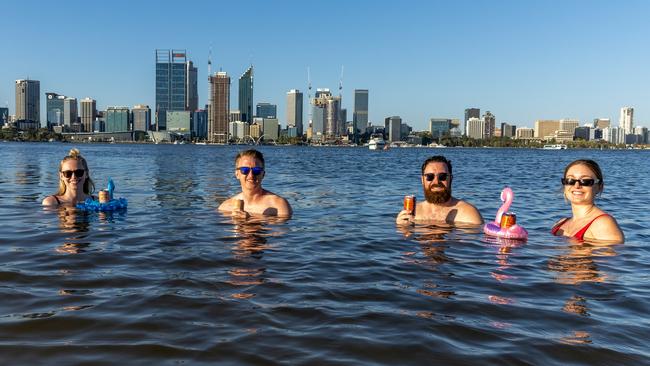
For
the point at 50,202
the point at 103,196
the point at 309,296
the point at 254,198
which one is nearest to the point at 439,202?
the point at 254,198

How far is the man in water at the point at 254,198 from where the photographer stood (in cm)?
965

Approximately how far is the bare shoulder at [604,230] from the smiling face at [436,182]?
7.32 feet

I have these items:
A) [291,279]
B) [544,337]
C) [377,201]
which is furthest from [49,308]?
[377,201]

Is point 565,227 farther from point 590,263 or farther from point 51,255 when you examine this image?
point 51,255

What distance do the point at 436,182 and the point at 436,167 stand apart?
33 centimetres

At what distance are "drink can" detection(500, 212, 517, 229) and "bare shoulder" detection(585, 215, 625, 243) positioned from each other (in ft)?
3.50

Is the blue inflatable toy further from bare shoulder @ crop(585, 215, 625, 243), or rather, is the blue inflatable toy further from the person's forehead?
bare shoulder @ crop(585, 215, 625, 243)

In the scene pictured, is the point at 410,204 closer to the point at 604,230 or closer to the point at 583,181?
the point at 583,181

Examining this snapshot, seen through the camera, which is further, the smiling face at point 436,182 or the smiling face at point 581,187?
the smiling face at point 436,182

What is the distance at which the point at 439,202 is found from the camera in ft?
31.6

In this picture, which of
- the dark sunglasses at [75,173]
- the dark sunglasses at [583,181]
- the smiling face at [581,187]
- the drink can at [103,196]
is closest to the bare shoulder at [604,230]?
the smiling face at [581,187]

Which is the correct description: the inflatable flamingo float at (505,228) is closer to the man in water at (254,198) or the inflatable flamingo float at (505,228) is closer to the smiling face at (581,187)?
the smiling face at (581,187)

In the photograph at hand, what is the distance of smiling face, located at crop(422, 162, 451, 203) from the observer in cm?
882

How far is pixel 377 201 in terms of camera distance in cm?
1658
